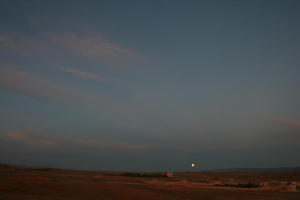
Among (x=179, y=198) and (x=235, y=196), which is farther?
(x=235, y=196)

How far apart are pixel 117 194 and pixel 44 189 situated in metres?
4.28

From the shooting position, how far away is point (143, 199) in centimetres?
1606

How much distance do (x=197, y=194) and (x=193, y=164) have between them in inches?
1023

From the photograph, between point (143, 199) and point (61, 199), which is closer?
point (61, 199)

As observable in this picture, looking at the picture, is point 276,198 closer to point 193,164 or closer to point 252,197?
point 252,197

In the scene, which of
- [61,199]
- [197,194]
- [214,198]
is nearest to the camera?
[61,199]

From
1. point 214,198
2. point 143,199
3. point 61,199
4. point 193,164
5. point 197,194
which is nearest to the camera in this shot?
point 61,199

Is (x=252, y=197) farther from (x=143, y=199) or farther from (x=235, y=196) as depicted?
(x=143, y=199)

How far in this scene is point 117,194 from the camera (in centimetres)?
1756

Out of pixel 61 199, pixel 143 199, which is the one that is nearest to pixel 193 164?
pixel 143 199

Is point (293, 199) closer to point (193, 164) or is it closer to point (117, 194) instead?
point (117, 194)

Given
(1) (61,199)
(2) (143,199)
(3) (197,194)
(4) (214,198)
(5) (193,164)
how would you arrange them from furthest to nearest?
(5) (193,164)
(3) (197,194)
(4) (214,198)
(2) (143,199)
(1) (61,199)

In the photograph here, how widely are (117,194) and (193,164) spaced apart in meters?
27.9

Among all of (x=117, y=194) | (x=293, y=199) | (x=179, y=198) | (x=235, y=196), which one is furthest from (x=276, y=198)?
(x=117, y=194)
